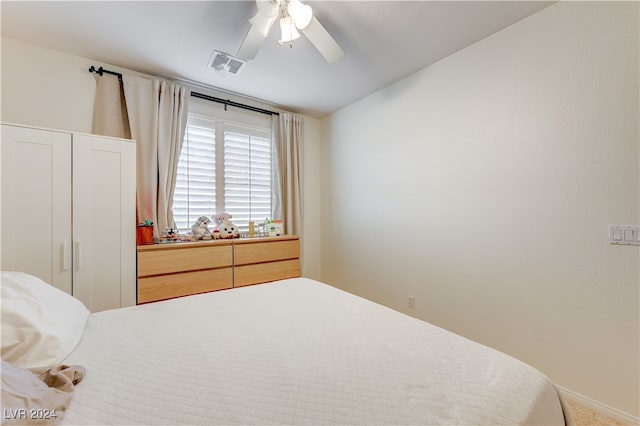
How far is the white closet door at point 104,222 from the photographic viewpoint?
191cm

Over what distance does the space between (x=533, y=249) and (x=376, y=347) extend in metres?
1.51

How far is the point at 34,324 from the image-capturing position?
0.95 meters

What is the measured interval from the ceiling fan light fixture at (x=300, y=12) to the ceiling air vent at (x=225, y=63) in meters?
0.85

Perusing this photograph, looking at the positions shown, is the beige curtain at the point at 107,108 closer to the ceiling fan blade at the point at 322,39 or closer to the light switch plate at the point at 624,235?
the ceiling fan blade at the point at 322,39

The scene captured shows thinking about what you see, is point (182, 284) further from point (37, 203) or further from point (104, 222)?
point (37, 203)

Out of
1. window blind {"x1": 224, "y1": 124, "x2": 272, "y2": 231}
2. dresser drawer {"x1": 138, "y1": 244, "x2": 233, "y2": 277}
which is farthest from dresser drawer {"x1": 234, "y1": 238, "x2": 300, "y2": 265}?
window blind {"x1": 224, "y1": 124, "x2": 272, "y2": 231}

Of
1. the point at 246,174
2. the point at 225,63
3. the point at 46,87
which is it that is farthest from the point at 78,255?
the point at 225,63

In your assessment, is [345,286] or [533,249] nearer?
[533,249]

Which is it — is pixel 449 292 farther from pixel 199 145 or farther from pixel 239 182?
pixel 199 145

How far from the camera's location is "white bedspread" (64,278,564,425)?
73 cm

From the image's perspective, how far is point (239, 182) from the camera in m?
3.22

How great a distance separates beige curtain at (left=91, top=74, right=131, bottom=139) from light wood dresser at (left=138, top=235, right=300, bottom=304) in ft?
3.79

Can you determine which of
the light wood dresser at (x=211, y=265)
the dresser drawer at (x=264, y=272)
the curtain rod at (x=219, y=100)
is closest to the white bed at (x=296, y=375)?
the light wood dresser at (x=211, y=265)

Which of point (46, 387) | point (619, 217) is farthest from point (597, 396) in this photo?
point (46, 387)
